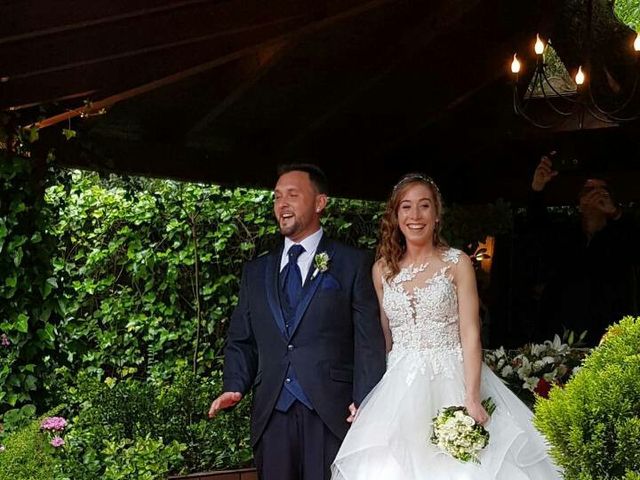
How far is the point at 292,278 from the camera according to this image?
416cm

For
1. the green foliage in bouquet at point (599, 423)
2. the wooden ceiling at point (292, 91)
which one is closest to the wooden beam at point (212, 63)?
the wooden ceiling at point (292, 91)

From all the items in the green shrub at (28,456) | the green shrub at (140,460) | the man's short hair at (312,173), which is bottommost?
the green shrub at (140,460)

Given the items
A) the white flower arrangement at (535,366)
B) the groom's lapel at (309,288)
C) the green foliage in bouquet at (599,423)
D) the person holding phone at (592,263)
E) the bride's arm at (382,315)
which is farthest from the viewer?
the person holding phone at (592,263)

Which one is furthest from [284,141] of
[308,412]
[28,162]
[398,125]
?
[308,412]

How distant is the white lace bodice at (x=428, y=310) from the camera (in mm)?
4086

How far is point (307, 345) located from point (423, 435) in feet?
1.97

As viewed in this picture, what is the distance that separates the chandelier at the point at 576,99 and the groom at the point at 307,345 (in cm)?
163

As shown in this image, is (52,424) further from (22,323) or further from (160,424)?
(160,424)

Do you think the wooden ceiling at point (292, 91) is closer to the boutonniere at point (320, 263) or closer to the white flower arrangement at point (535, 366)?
the boutonniere at point (320, 263)

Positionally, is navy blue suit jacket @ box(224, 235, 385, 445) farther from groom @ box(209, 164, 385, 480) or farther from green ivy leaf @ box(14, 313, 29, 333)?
green ivy leaf @ box(14, 313, 29, 333)

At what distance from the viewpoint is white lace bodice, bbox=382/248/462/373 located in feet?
13.4

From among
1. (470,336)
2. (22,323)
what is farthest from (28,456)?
(470,336)

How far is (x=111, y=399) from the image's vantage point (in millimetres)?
5273

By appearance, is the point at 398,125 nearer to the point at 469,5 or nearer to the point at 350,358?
the point at 469,5
